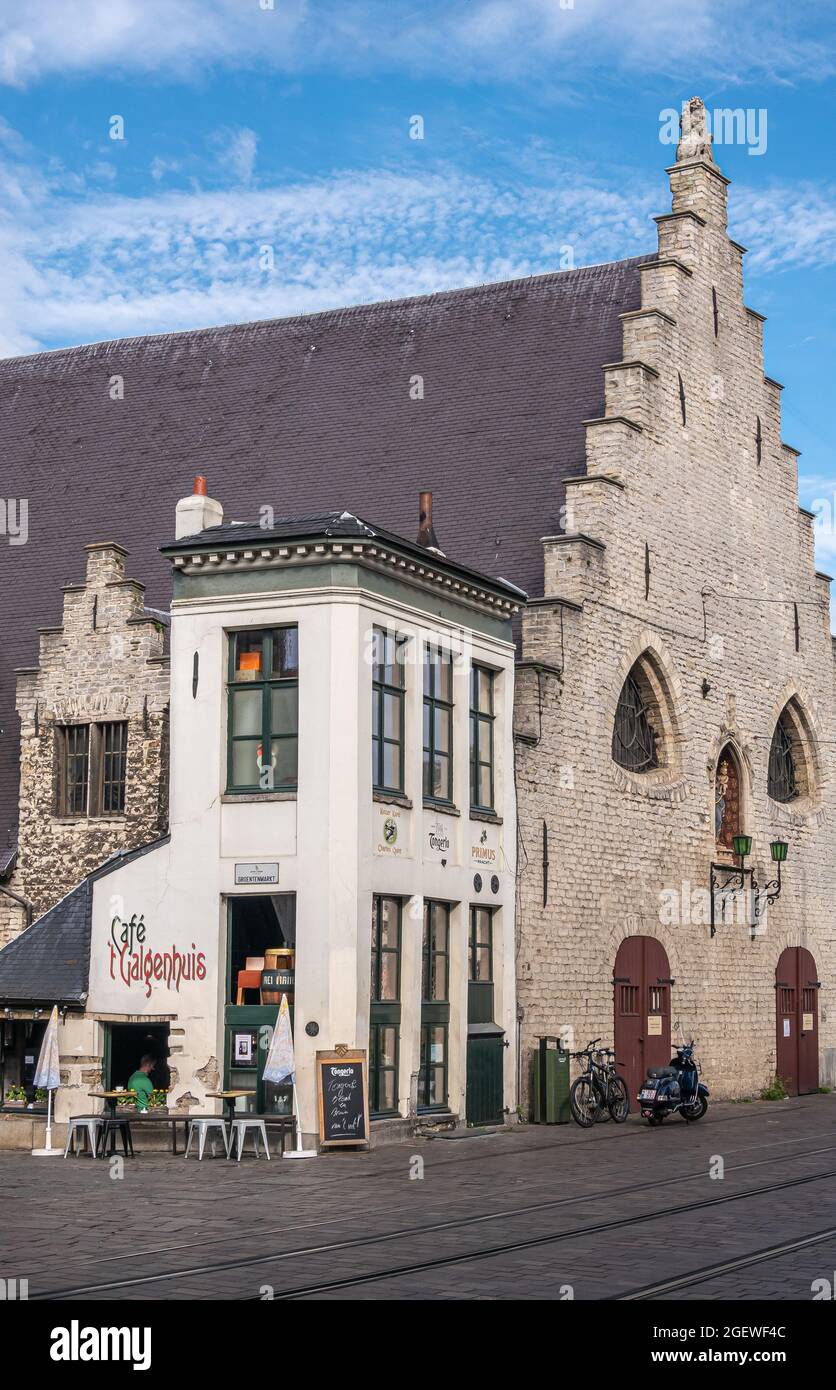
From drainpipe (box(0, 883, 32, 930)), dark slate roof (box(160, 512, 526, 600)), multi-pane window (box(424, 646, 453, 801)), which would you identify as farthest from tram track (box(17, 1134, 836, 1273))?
drainpipe (box(0, 883, 32, 930))

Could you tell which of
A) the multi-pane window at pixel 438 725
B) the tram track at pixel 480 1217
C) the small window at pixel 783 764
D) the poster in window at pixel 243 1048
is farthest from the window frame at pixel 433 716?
the small window at pixel 783 764

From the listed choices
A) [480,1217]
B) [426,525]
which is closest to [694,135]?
[426,525]

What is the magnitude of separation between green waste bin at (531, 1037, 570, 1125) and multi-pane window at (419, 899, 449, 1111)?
2234 mm

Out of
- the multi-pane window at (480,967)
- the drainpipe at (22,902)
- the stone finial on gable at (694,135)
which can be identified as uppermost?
the stone finial on gable at (694,135)

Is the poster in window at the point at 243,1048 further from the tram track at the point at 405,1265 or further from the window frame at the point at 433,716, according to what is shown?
the tram track at the point at 405,1265

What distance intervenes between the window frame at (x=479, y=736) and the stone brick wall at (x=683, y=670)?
72 cm

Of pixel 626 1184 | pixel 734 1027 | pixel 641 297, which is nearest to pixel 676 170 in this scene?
pixel 641 297

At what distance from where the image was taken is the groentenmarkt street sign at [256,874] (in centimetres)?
2164

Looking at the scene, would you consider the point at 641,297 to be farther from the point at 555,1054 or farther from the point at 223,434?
the point at 555,1054

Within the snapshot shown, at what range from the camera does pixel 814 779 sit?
114 feet

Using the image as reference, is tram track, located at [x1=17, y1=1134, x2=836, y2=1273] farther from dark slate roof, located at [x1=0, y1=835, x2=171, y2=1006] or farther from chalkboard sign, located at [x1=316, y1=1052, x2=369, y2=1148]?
dark slate roof, located at [x1=0, y1=835, x2=171, y2=1006]

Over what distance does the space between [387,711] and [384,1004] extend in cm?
354

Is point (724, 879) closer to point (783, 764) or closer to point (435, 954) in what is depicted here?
point (783, 764)

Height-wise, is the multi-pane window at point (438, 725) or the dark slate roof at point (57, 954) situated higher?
the multi-pane window at point (438, 725)
